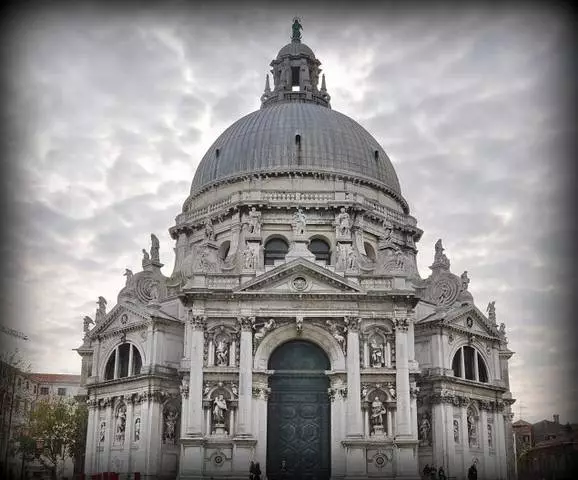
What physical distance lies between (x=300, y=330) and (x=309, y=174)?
1450 cm

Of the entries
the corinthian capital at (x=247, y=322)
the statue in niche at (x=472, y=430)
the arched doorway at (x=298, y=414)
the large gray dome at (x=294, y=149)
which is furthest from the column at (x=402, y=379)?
the large gray dome at (x=294, y=149)

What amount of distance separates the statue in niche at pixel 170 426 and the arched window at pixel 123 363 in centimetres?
329

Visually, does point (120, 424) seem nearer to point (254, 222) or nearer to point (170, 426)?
point (170, 426)

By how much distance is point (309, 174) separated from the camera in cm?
5353

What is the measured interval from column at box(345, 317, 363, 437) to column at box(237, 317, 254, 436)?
5111 millimetres

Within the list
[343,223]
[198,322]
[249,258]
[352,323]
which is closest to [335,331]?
[352,323]

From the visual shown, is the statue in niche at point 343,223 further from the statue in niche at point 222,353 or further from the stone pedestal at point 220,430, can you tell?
the stone pedestal at point 220,430

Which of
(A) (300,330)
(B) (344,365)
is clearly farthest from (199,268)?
(B) (344,365)

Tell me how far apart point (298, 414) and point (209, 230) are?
14370 millimetres

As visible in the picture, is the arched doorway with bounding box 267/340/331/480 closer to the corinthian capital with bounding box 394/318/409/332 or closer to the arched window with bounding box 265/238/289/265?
the corinthian capital with bounding box 394/318/409/332

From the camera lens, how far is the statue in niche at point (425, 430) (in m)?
46.4

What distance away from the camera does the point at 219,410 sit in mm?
41031

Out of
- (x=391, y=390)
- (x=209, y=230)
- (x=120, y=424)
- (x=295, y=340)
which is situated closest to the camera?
(x=391, y=390)

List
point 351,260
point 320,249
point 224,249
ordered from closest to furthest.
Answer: point 351,260
point 320,249
point 224,249
